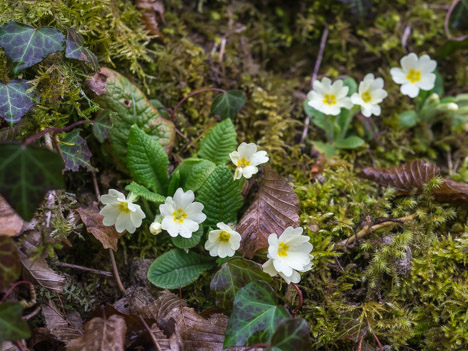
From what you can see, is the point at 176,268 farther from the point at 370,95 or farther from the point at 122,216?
the point at 370,95

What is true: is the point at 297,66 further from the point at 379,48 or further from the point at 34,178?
the point at 34,178

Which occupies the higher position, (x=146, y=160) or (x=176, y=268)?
(x=146, y=160)

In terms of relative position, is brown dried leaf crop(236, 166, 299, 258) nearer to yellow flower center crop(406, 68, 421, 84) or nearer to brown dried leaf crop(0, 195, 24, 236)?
brown dried leaf crop(0, 195, 24, 236)

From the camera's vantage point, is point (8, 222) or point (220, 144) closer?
point (8, 222)

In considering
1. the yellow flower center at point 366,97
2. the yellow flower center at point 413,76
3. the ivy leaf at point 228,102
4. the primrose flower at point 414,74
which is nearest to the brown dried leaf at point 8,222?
the ivy leaf at point 228,102

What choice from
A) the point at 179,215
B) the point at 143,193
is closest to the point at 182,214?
the point at 179,215
